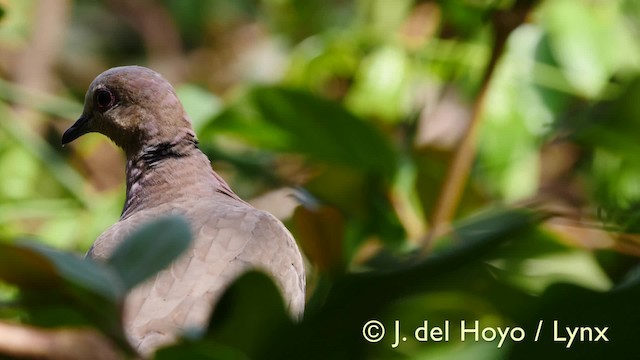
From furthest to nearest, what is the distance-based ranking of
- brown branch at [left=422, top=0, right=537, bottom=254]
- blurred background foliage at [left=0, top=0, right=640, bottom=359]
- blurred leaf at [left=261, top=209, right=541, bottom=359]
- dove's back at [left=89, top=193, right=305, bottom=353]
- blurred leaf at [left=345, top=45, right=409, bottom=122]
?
blurred leaf at [left=345, top=45, right=409, bottom=122]
brown branch at [left=422, top=0, right=537, bottom=254]
dove's back at [left=89, top=193, right=305, bottom=353]
blurred background foliage at [left=0, top=0, right=640, bottom=359]
blurred leaf at [left=261, top=209, right=541, bottom=359]

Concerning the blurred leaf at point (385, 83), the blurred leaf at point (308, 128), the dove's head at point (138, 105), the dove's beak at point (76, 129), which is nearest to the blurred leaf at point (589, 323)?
the blurred leaf at point (308, 128)

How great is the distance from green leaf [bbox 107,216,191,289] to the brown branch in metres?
0.80

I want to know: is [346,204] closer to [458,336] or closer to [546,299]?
[458,336]

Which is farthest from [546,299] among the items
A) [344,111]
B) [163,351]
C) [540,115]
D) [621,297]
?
[540,115]

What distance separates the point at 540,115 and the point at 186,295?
1.09 meters

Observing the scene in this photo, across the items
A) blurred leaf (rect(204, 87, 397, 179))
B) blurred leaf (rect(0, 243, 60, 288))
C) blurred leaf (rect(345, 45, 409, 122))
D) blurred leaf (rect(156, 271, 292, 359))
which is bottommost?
blurred leaf (rect(0, 243, 60, 288))

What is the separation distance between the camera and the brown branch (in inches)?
49.0

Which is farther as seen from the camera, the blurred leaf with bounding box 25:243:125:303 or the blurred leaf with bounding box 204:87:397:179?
the blurred leaf with bounding box 204:87:397:179

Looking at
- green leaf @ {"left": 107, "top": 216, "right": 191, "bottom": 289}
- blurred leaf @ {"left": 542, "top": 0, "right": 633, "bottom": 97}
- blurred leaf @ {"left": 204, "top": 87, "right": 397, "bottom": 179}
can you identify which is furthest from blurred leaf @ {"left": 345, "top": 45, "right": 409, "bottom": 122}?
green leaf @ {"left": 107, "top": 216, "right": 191, "bottom": 289}

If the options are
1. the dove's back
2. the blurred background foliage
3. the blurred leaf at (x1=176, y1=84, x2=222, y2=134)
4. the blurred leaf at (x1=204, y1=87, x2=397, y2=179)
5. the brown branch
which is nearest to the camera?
the blurred background foliage

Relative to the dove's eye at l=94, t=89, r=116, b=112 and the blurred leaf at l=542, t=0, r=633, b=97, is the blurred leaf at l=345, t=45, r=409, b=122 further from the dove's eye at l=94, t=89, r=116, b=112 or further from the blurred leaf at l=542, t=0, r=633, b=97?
the dove's eye at l=94, t=89, r=116, b=112

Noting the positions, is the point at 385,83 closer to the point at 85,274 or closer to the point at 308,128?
the point at 308,128

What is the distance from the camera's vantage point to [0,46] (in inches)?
135

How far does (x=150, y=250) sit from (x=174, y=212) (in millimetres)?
935
